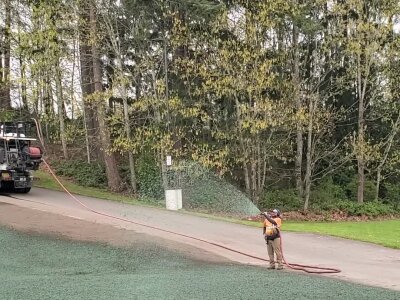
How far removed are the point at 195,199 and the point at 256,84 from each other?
19.6 feet

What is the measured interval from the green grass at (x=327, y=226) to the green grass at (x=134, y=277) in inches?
245

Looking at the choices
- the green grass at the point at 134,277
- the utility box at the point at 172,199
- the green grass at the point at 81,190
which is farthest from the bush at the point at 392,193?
the green grass at the point at 134,277

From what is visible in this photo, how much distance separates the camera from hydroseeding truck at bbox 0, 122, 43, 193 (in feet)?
66.6

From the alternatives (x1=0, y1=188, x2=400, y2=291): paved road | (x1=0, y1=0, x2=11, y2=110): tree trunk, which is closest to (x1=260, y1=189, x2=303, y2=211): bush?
(x1=0, y1=188, x2=400, y2=291): paved road

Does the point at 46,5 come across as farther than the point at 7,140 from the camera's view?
Yes

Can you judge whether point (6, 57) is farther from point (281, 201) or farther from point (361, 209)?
point (361, 209)

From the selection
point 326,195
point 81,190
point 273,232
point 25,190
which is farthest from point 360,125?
point 273,232

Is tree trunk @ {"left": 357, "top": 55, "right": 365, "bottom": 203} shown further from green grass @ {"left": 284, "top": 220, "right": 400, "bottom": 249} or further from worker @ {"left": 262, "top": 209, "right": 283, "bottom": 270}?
worker @ {"left": 262, "top": 209, "right": 283, "bottom": 270}

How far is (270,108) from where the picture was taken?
23.8 m

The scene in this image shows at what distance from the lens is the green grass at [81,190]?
24.4 meters

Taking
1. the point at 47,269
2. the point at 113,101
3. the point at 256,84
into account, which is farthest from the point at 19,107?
the point at 47,269

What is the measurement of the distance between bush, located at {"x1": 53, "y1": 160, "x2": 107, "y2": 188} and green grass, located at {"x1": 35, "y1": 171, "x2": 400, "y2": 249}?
0.77 meters

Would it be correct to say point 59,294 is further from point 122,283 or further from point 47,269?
point 47,269

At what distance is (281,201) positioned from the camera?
27359 millimetres
